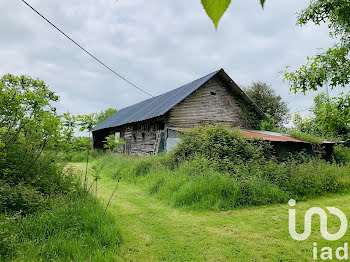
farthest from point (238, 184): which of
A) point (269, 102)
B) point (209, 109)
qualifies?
point (269, 102)

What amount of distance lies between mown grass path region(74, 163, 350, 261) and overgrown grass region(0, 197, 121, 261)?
1.15 feet

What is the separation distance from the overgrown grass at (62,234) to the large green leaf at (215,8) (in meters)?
3.26

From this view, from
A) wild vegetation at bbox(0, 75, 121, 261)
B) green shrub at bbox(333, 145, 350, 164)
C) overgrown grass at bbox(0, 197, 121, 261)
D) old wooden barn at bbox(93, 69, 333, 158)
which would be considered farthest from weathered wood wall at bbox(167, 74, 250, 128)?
overgrown grass at bbox(0, 197, 121, 261)

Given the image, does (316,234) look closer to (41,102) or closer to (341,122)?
(341,122)

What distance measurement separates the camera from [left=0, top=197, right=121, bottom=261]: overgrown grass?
9.35 feet

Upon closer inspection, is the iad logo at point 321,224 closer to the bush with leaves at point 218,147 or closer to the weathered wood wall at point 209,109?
the bush with leaves at point 218,147

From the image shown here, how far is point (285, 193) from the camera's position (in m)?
6.47

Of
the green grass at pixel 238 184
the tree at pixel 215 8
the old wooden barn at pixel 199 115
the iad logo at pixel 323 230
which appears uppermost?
the old wooden barn at pixel 199 115

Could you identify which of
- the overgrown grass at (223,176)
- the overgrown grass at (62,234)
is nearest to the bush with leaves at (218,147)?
the overgrown grass at (223,176)

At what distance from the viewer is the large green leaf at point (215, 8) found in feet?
1.40

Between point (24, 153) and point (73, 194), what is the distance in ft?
3.97

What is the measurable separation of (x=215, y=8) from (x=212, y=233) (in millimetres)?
4463

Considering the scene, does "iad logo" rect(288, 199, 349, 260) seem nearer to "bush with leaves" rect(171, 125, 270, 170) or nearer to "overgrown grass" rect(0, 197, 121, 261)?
"bush with leaves" rect(171, 125, 270, 170)

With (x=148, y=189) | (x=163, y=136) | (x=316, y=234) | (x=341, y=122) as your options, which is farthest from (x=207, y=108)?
(x=316, y=234)
